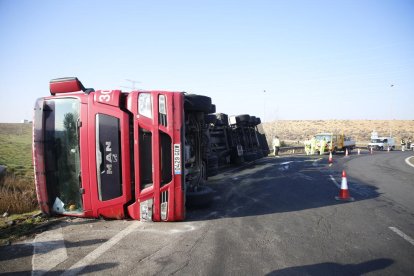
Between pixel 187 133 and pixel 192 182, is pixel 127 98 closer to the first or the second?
pixel 187 133

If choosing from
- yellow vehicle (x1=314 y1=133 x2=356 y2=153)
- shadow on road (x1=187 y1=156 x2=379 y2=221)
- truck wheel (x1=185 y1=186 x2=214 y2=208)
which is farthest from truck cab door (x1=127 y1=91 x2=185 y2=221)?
yellow vehicle (x1=314 y1=133 x2=356 y2=153)

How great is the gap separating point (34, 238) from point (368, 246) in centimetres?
498

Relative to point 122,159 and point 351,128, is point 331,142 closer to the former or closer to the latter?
point 122,159

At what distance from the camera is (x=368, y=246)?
14.7 feet

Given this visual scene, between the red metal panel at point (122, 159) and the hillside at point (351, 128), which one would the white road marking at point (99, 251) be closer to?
the red metal panel at point (122, 159)

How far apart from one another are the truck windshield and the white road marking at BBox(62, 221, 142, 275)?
1.12 m

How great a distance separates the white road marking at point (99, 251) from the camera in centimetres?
369

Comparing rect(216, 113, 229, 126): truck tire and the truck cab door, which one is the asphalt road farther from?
rect(216, 113, 229, 126): truck tire

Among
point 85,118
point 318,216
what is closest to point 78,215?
point 85,118

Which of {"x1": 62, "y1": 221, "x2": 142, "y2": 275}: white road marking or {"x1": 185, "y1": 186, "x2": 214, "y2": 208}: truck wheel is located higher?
{"x1": 185, "y1": 186, "x2": 214, "y2": 208}: truck wheel

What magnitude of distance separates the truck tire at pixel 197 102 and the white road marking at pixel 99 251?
260cm

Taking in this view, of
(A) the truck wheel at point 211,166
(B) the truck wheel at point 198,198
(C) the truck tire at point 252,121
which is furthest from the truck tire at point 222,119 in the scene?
(B) the truck wheel at point 198,198

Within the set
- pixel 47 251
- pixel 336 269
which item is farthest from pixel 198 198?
pixel 336 269

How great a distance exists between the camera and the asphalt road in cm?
375
